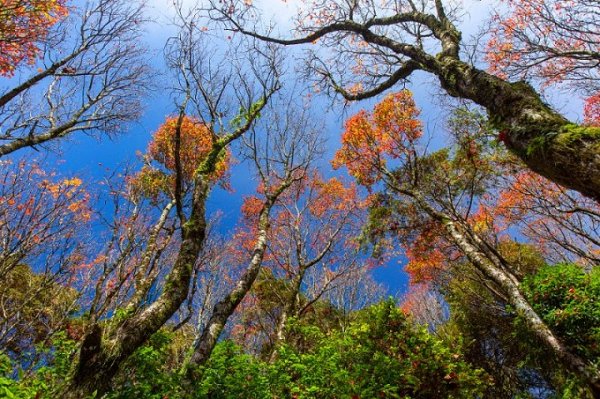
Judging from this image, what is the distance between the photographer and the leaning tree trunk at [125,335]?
10.4ft

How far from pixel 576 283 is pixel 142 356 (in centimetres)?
798

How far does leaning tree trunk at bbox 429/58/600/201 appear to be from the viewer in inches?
107

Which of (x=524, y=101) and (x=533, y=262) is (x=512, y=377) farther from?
(x=524, y=101)

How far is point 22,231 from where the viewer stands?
615 centimetres

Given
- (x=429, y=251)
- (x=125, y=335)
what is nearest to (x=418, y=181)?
(x=429, y=251)

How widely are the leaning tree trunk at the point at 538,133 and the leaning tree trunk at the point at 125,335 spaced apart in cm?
423

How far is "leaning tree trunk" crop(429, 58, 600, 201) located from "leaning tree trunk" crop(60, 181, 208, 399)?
166 inches

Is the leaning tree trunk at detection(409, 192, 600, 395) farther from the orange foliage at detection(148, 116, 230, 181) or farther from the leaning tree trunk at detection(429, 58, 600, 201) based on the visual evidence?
the orange foliage at detection(148, 116, 230, 181)

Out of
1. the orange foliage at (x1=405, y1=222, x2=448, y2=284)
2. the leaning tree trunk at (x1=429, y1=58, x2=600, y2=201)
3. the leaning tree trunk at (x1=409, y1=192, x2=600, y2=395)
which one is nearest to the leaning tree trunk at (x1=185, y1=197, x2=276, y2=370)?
the leaning tree trunk at (x1=429, y1=58, x2=600, y2=201)

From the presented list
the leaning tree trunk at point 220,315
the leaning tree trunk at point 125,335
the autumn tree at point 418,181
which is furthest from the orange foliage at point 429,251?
the leaning tree trunk at point 125,335

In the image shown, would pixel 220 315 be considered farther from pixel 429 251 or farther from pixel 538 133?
pixel 429 251

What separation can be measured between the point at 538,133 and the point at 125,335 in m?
4.69

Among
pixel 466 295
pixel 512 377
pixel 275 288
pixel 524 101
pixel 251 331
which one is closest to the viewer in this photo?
pixel 524 101

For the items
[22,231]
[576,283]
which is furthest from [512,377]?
[22,231]
